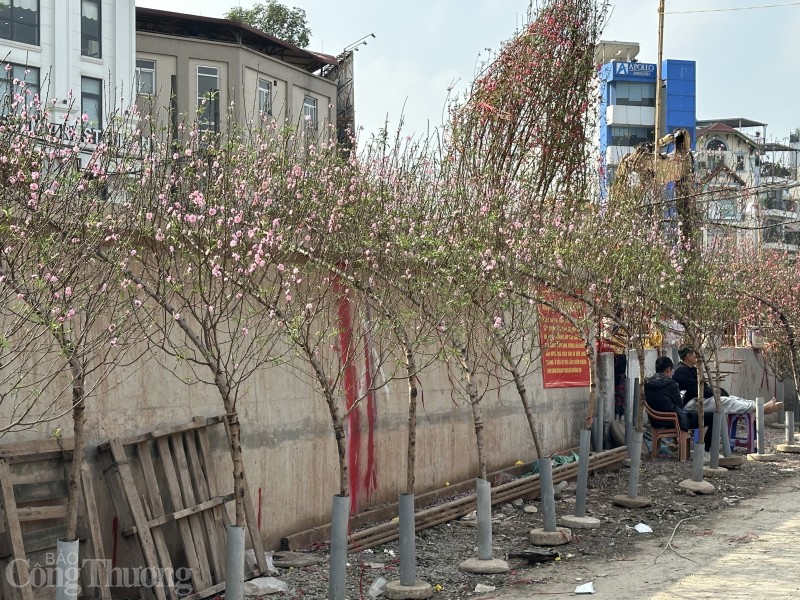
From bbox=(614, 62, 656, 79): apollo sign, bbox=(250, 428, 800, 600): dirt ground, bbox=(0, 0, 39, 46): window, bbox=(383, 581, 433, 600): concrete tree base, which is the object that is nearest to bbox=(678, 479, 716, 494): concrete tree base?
bbox=(250, 428, 800, 600): dirt ground

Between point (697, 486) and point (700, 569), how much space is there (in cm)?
457

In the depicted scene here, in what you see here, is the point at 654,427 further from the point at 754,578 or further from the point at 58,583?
the point at 58,583

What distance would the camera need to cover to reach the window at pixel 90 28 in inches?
1268

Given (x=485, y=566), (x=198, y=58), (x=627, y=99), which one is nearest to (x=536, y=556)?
(x=485, y=566)

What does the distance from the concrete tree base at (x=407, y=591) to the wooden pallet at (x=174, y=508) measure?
1.15m

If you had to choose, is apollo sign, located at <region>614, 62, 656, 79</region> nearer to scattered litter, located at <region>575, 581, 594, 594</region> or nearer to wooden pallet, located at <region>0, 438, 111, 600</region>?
scattered litter, located at <region>575, 581, 594, 594</region>

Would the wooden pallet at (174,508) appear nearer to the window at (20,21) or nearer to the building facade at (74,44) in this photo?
the building facade at (74,44)

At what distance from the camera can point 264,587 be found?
886cm

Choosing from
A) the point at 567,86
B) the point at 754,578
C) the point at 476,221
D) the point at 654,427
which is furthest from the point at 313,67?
the point at 754,578

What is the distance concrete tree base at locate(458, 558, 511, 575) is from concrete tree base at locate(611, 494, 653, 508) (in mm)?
3627

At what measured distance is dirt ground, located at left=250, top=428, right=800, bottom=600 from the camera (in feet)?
30.9

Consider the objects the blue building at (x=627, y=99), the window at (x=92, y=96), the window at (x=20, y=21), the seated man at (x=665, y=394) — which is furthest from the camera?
the blue building at (x=627, y=99)

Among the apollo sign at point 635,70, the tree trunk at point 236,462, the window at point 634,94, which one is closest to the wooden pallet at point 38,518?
the tree trunk at point 236,462

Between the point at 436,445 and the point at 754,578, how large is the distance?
472cm
